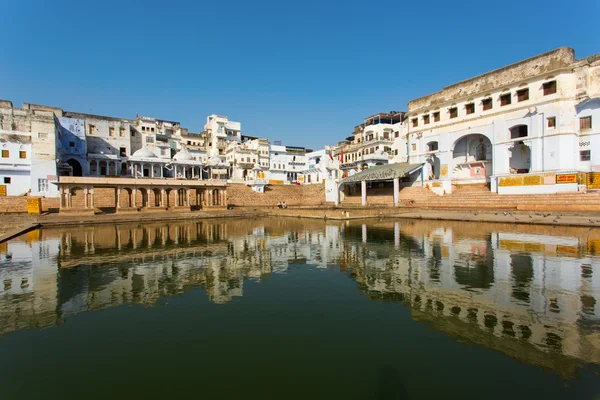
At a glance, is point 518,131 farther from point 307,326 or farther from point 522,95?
point 307,326

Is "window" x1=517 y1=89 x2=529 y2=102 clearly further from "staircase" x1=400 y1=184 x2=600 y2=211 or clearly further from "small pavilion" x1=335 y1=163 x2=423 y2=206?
"small pavilion" x1=335 y1=163 x2=423 y2=206

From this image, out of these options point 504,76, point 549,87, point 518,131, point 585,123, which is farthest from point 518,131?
point 504,76

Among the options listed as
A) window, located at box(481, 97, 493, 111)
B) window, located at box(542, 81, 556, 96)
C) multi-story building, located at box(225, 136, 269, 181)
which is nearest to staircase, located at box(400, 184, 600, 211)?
window, located at box(481, 97, 493, 111)

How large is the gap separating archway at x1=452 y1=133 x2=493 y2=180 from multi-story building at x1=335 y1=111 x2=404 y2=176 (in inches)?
528

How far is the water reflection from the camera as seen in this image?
20.5 feet

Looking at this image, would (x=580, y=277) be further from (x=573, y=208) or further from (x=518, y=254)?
(x=573, y=208)

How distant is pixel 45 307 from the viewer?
26.0ft

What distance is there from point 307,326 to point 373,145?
4997 centimetres

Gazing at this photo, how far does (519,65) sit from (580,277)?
104 ft

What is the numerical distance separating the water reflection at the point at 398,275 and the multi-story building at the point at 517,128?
586 inches

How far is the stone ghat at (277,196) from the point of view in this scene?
46656 mm

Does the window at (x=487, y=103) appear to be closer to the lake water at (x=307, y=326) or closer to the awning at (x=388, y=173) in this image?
the awning at (x=388, y=173)

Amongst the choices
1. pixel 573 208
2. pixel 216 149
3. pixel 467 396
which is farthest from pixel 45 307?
pixel 216 149

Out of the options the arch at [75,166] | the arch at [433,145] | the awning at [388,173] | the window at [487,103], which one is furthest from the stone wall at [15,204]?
the window at [487,103]
